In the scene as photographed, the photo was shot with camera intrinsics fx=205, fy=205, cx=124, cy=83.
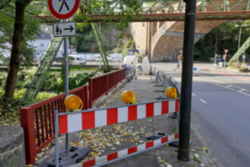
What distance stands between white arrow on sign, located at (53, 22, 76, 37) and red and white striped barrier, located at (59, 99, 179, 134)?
1.35m

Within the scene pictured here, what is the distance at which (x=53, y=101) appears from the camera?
4242 millimetres

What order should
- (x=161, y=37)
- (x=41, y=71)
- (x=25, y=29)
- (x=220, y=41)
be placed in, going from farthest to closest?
(x=220, y=41) < (x=161, y=37) < (x=41, y=71) < (x=25, y=29)

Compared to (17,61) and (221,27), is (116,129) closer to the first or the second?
(17,61)

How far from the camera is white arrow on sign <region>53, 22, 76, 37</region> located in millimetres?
3326

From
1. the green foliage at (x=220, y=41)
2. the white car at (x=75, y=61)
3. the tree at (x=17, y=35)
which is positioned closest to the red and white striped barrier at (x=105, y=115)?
the white car at (x=75, y=61)

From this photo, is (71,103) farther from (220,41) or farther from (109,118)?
(220,41)

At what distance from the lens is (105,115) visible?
3166 millimetres

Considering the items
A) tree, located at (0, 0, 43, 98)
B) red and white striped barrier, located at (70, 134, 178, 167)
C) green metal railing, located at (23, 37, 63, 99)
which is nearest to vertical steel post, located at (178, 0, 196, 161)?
red and white striped barrier, located at (70, 134, 178, 167)

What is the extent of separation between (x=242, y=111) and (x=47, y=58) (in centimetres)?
963

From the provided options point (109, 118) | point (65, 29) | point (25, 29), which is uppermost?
point (25, 29)

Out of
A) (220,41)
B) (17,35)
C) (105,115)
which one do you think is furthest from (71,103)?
(220,41)

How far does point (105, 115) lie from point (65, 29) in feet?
5.12

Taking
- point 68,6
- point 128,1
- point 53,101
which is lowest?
point 53,101

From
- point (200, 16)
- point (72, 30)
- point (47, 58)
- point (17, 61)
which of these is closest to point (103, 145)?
point (72, 30)
